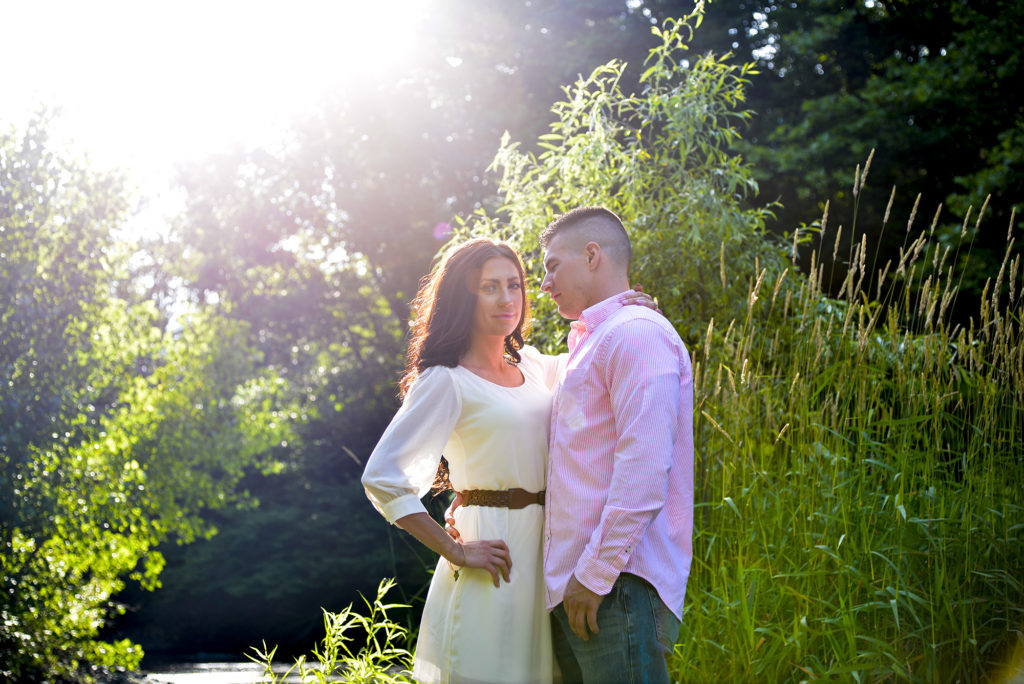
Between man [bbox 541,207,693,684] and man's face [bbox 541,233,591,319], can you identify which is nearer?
man [bbox 541,207,693,684]

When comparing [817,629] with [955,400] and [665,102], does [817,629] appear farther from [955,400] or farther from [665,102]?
[665,102]

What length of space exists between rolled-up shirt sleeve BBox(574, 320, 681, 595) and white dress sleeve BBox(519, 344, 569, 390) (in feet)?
1.79

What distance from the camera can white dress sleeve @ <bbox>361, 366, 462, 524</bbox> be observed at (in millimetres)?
1938

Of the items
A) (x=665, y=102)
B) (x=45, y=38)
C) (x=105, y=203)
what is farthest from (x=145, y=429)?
(x=665, y=102)

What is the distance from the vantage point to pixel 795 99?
40.3 feet

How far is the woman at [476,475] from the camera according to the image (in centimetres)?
194

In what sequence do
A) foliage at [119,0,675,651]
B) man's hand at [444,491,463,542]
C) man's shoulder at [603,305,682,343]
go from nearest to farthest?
man's shoulder at [603,305,682,343], man's hand at [444,491,463,542], foliage at [119,0,675,651]

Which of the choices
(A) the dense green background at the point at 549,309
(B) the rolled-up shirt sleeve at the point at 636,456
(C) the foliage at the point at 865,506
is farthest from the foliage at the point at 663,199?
(B) the rolled-up shirt sleeve at the point at 636,456

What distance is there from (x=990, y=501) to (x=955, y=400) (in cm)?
47

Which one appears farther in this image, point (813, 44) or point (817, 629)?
point (813, 44)

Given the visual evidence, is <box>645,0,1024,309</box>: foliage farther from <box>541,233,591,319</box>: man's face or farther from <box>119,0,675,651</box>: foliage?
<box>541,233,591,319</box>: man's face

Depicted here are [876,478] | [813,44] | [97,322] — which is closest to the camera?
[876,478]

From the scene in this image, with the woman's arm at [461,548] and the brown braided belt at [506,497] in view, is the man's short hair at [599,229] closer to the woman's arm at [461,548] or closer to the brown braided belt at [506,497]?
the brown braided belt at [506,497]

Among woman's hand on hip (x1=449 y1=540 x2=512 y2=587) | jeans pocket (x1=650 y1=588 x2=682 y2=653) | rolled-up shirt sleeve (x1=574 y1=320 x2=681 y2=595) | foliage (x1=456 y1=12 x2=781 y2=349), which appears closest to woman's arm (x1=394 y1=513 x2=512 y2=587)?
woman's hand on hip (x1=449 y1=540 x2=512 y2=587)
